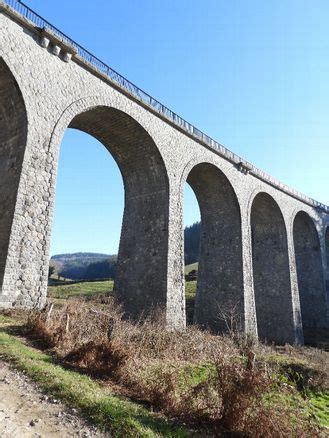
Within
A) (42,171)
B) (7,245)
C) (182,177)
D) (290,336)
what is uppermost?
(182,177)

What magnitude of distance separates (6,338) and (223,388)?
17.1 feet

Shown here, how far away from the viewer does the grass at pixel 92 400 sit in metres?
4.61

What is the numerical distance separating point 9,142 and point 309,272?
2986 centimetres

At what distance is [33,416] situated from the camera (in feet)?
15.0

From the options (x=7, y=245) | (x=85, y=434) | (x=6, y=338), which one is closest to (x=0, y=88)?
(x=7, y=245)

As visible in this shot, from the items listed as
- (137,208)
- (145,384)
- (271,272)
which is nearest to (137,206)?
(137,208)

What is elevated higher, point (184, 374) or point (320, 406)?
point (184, 374)

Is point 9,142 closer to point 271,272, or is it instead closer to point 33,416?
point 33,416

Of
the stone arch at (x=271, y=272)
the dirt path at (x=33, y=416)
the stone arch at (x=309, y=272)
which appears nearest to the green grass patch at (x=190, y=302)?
the stone arch at (x=271, y=272)

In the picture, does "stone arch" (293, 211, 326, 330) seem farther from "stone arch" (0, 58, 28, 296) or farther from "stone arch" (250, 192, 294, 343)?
"stone arch" (0, 58, 28, 296)

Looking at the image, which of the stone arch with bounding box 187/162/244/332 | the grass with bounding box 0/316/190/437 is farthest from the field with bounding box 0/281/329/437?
the stone arch with bounding box 187/162/244/332

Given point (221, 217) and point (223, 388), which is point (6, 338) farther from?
point (221, 217)

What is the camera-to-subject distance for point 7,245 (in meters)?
11.2

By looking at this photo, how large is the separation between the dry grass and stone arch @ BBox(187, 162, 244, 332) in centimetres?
1071
